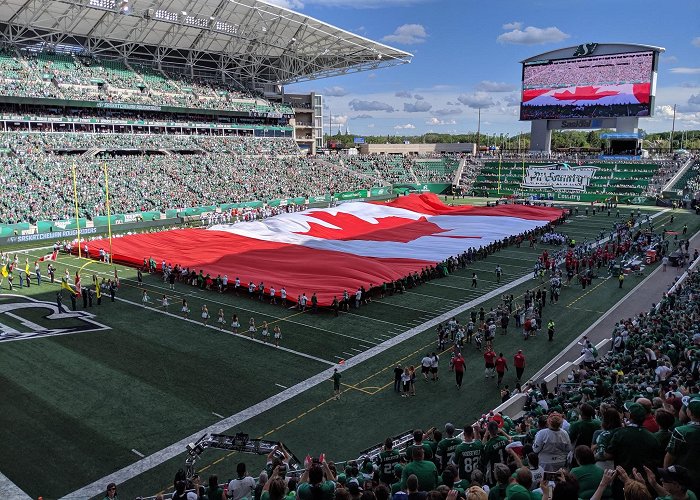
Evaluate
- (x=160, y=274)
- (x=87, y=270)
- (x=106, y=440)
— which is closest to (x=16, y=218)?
(x=87, y=270)

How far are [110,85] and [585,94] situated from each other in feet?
196

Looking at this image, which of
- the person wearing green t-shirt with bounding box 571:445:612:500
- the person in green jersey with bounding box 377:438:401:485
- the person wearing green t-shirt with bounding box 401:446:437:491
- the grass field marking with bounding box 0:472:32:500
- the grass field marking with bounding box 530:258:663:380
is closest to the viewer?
the person wearing green t-shirt with bounding box 571:445:612:500

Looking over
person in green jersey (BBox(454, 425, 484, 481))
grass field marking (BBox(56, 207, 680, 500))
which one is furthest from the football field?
person in green jersey (BBox(454, 425, 484, 481))

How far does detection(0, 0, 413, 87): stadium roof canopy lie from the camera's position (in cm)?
6081

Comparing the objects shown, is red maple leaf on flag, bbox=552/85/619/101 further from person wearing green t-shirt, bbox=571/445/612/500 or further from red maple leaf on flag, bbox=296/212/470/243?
person wearing green t-shirt, bbox=571/445/612/500

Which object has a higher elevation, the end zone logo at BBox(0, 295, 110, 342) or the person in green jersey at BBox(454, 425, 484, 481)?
the person in green jersey at BBox(454, 425, 484, 481)

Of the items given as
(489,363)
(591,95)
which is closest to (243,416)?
(489,363)

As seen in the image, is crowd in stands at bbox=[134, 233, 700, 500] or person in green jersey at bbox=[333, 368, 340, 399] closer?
crowd in stands at bbox=[134, 233, 700, 500]

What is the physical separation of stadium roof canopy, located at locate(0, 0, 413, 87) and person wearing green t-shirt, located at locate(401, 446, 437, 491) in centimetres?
6076

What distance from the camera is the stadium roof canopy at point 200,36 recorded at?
200 ft

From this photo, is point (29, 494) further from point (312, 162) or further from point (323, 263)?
point (312, 162)

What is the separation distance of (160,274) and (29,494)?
20694mm

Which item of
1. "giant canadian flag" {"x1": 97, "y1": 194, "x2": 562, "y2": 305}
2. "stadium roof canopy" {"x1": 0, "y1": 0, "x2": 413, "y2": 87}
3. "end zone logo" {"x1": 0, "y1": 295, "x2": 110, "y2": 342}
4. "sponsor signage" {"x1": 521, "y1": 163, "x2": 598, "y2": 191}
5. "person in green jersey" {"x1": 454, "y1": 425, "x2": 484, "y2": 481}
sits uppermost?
"stadium roof canopy" {"x1": 0, "y1": 0, "x2": 413, "y2": 87}

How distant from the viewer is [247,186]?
63.8m
